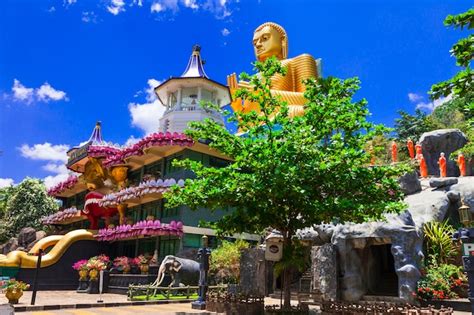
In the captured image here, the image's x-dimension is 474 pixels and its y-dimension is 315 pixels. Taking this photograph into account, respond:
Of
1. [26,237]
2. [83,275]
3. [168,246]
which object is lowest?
[83,275]

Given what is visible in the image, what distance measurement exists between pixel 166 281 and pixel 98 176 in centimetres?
1498

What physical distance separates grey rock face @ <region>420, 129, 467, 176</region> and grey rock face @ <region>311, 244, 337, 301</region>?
21150 millimetres

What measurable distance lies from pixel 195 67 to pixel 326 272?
74.8ft

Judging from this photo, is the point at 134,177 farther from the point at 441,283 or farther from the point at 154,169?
the point at 441,283

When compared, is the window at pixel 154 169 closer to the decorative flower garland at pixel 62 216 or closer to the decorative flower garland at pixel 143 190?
the decorative flower garland at pixel 143 190

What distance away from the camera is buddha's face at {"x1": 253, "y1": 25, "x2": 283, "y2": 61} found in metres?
37.9

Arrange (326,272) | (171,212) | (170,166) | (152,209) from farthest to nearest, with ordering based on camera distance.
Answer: (152,209) < (170,166) < (171,212) < (326,272)

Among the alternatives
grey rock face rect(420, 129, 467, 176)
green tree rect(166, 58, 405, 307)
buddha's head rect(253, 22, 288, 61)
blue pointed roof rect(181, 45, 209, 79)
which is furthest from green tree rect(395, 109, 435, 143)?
green tree rect(166, 58, 405, 307)

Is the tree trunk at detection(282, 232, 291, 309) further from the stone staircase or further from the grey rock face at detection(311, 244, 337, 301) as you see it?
the stone staircase

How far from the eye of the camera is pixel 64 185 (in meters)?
38.2

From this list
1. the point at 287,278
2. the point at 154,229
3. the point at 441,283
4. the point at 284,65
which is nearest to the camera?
the point at 287,278

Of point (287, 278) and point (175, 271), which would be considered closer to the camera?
point (287, 278)

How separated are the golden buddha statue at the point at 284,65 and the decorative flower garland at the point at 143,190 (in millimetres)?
9278

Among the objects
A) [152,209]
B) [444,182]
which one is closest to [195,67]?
[152,209]
